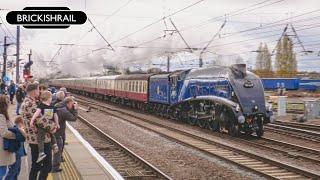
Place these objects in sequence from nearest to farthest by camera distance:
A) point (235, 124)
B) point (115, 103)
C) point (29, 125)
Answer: point (29, 125)
point (235, 124)
point (115, 103)

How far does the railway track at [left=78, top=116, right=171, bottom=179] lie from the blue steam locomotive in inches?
211

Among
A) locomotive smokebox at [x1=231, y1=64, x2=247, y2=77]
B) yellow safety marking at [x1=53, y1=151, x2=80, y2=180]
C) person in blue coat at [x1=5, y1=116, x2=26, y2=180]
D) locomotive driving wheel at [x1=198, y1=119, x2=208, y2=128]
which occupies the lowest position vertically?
locomotive driving wheel at [x1=198, y1=119, x2=208, y2=128]

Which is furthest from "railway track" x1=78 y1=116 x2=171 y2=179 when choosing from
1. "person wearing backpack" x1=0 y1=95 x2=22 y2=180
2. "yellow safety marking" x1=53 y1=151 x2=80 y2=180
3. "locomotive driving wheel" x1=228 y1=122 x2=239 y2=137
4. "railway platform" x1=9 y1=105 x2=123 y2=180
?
"locomotive driving wheel" x1=228 y1=122 x2=239 y2=137

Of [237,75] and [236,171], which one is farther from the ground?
[237,75]

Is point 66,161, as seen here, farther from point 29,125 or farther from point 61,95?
point 29,125

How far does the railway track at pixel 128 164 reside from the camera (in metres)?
10.7

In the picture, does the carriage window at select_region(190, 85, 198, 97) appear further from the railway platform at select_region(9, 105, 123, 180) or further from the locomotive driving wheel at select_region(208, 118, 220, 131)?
the railway platform at select_region(9, 105, 123, 180)

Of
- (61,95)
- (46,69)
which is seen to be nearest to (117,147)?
(61,95)

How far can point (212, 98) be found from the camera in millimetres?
20391

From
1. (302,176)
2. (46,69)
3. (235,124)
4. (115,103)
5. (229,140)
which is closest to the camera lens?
(302,176)

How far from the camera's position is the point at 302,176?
35.9ft

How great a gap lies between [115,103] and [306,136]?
2654 cm

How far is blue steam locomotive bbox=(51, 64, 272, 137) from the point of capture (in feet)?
62.0

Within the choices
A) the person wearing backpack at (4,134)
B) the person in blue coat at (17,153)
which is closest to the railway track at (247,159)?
→ the person in blue coat at (17,153)
